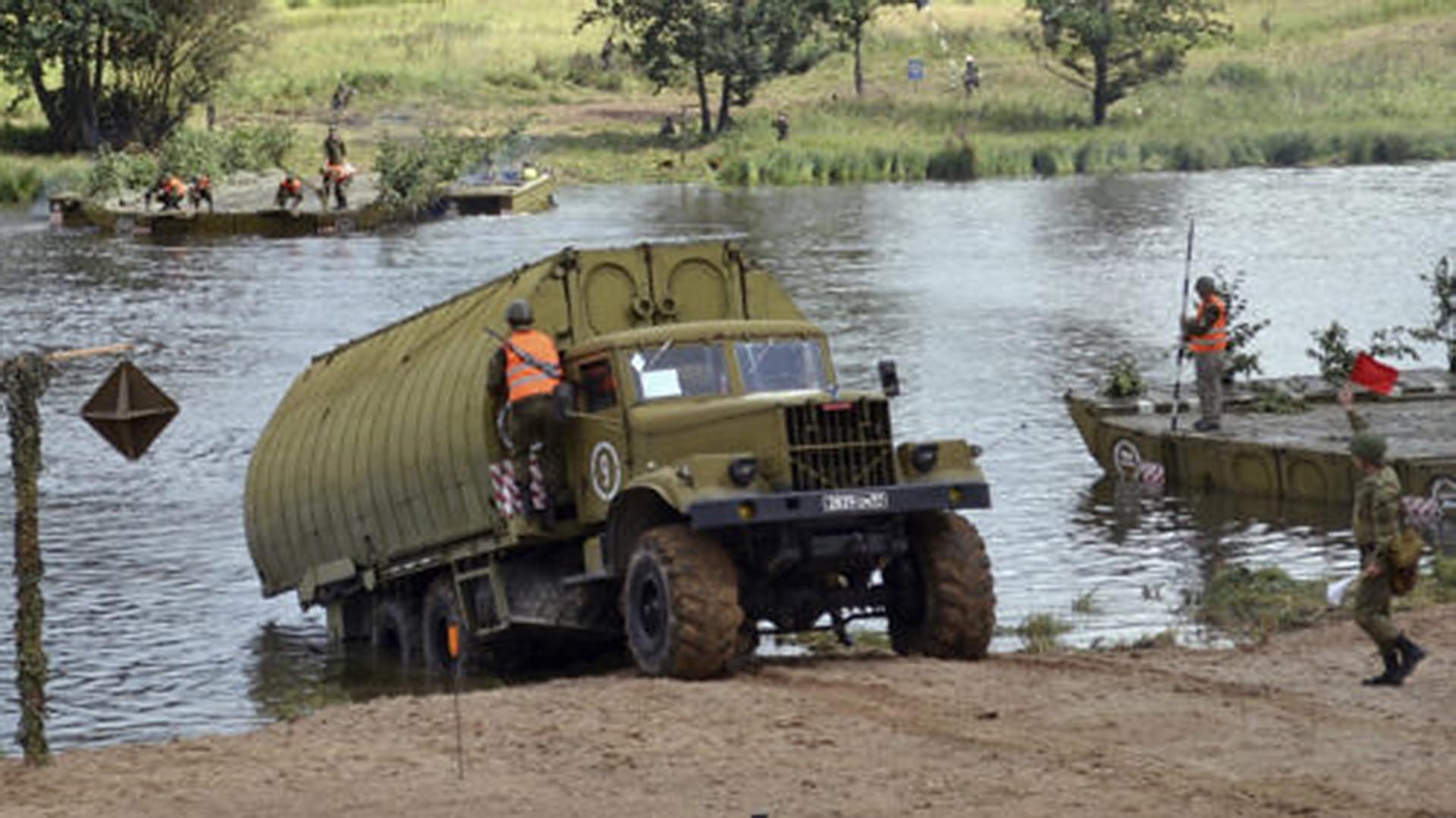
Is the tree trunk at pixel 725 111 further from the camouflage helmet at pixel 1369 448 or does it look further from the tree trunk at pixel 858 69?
the camouflage helmet at pixel 1369 448

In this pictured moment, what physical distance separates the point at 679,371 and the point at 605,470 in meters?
0.91

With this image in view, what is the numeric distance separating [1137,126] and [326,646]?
78789 mm

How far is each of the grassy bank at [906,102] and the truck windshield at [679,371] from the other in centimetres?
7237

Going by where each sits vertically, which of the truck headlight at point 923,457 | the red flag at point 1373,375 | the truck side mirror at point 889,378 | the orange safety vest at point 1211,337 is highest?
the red flag at point 1373,375

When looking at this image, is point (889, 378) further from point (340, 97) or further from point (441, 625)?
point (340, 97)

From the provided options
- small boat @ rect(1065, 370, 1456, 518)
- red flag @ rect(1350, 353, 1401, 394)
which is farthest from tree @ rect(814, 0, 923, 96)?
red flag @ rect(1350, 353, 1401, 394)

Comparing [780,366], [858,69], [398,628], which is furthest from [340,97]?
[780,366]

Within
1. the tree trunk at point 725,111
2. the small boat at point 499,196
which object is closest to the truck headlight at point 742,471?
the small boat at point 499,196

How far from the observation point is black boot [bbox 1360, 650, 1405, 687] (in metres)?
18.0

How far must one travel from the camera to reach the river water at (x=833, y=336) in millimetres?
26688

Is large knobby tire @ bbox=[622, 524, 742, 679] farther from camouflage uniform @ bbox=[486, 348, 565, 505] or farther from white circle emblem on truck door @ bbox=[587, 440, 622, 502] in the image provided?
camouflage uniform @ bbox=[486, 348, 565, 505]

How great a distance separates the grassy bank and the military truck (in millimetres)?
68668

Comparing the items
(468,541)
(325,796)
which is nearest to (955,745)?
(325,796)

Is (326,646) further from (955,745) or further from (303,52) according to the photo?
(303,52)
